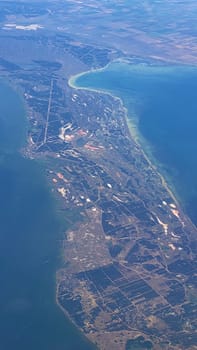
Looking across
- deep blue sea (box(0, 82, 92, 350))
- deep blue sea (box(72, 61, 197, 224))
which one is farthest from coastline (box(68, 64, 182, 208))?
deep blue sea (box(0, 82, 92, 350))

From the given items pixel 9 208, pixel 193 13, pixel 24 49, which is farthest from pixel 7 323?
pixel 193 13

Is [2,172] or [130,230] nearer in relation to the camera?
[130,230]

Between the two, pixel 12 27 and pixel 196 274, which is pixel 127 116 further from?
pixel 12 27

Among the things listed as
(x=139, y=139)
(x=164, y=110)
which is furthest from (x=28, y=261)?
(x=164, y=110)

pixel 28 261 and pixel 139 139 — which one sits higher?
pixel 139 139

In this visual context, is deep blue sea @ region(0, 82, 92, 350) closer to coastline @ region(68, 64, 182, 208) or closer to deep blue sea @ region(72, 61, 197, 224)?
coastline @ region(68, 64, 182, 208)

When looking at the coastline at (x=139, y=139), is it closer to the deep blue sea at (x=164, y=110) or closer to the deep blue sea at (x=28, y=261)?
the deep blue sea at (x=164, y=110)

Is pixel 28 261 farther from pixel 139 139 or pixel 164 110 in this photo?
pixel 164 110

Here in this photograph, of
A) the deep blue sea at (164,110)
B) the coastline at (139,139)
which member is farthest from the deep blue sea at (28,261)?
the deep blue sea at (164,110)
